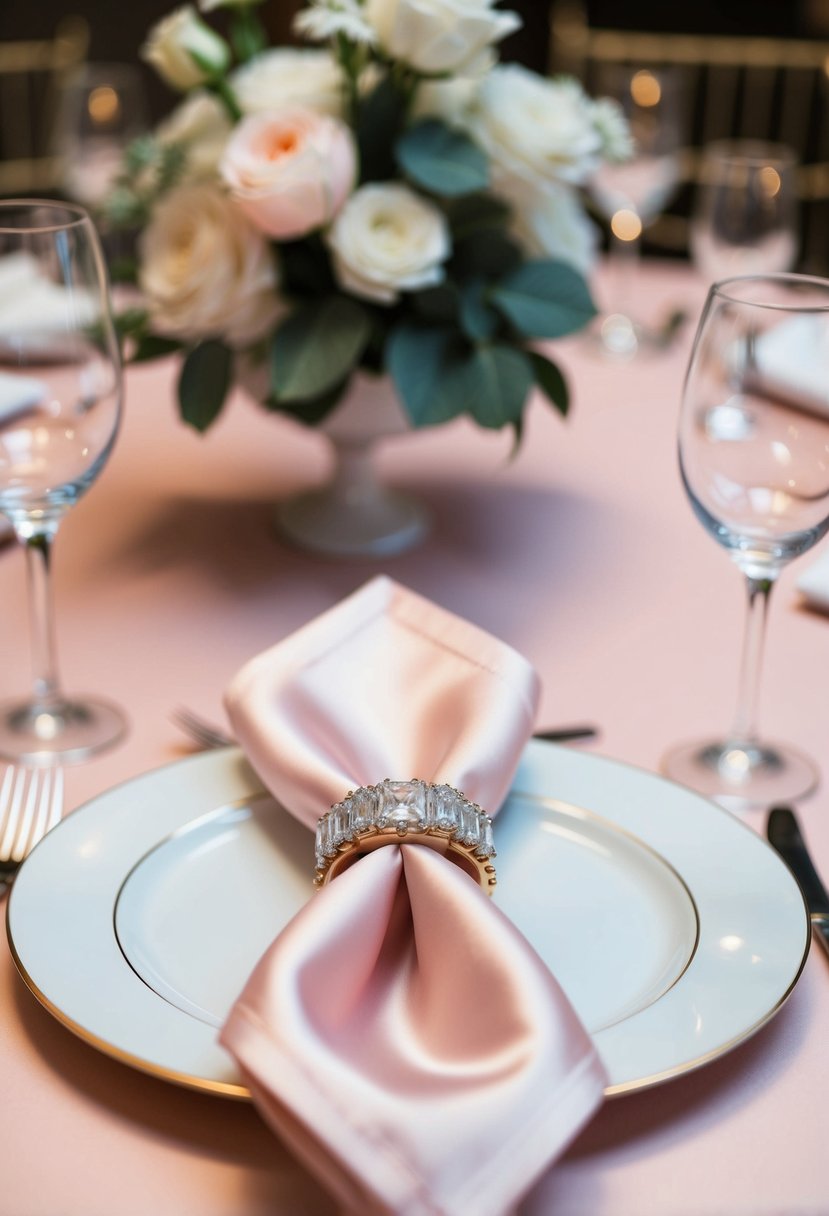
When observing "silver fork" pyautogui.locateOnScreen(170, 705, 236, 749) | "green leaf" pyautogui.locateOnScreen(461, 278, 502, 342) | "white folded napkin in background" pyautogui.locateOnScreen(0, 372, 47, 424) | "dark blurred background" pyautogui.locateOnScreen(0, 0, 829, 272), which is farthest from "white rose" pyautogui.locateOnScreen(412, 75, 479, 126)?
"dark blurred background" pyautogui.locateOnScreen(0, 0, 829, 272)

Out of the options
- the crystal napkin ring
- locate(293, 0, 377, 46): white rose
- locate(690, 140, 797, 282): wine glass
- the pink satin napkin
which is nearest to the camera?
the pink satin napkin

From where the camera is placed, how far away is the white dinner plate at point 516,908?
537mm

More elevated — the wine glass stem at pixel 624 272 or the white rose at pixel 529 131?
the white rose at pixel 529 131

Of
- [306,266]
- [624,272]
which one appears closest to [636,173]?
[624,272]

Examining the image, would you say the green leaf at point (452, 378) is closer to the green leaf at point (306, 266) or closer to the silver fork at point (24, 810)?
the green leaf at point (306, 266)

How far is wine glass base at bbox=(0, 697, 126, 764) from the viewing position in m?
0.80

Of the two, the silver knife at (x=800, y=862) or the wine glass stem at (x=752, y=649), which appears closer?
the silver knife at (x=800, y=862)

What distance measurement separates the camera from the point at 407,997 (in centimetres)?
52

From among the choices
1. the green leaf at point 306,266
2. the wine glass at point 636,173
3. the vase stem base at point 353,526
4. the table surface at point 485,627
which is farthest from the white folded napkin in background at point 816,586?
the wine glass at point 636,173

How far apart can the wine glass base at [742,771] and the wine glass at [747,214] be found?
0.80m

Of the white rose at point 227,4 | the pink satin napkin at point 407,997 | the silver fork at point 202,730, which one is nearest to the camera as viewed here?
the pink satin napkin at point 407,997

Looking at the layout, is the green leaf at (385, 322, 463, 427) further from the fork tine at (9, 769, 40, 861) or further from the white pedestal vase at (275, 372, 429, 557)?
the fork tine at (9, 769, 40, 861)

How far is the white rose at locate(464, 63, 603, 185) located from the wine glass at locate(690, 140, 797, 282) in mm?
479

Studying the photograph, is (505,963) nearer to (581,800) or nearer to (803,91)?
(581,800)
